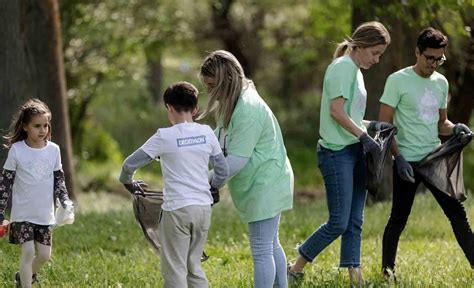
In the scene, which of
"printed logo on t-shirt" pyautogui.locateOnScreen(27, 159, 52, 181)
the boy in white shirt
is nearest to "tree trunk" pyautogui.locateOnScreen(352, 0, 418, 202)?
"printed logo on t-shirt" pyautogui.locateOnScreen(27, 159, 52, 181)

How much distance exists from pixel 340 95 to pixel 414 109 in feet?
2.47

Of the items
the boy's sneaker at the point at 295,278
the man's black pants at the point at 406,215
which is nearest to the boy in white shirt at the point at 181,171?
the boy's sneaker at the point at 295,278

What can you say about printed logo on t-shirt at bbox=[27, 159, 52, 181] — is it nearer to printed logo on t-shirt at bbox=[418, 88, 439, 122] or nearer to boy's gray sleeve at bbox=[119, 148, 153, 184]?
boy's gray sleeve at bbox=[119, 148, 153, 184]

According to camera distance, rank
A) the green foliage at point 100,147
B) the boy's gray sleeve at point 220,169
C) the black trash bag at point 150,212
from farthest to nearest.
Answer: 1. the green foliage at point 100,147
2. the black trash bag at point 150,212
3. the boy's gray sleeve at point 220,169

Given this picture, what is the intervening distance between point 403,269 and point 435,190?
0.76 m

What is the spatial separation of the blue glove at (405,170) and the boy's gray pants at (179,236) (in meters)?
1.77

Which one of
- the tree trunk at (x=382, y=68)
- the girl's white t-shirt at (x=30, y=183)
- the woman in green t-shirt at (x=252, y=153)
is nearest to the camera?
the woman in green t-shirt at (x=252, y=153)

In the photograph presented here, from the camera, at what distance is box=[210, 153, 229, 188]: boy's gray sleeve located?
6090 millimetres

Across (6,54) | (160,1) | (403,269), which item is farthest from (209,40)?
(403,269)

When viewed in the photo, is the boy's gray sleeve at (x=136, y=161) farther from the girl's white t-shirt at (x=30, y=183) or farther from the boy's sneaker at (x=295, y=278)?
the boy's sneaker at (x=295, y=278)

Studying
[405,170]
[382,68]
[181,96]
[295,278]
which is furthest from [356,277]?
[382,68]

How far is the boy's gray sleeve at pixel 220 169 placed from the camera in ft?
20.0

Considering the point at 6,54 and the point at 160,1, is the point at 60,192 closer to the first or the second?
the point at 6,54

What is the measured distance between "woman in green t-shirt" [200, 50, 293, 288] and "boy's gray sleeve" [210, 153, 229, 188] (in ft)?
0.24
